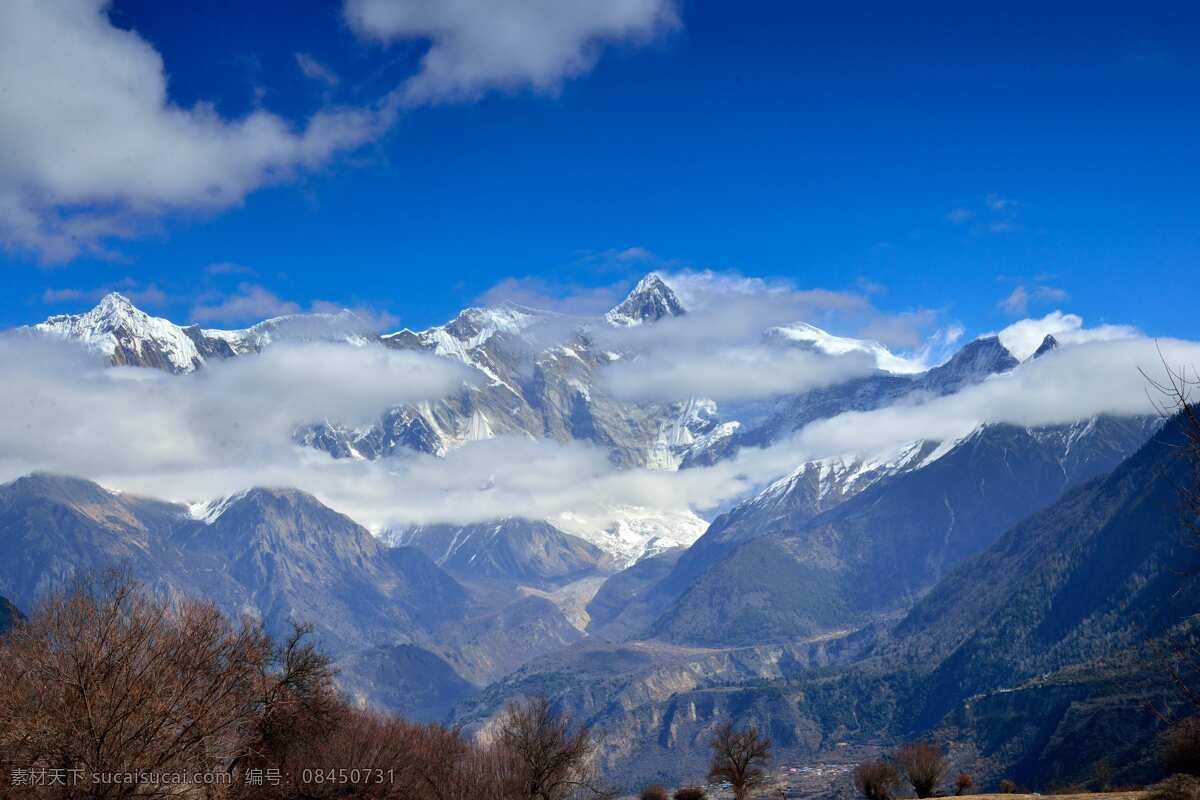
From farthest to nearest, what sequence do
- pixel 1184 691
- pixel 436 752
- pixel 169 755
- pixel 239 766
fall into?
pixel 436 752 → pixel 239 766 → pixel 169 755 → pixel 1184 691

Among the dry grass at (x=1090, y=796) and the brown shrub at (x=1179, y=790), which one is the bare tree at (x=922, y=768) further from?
the brown shrub at (x=1179, y=790)

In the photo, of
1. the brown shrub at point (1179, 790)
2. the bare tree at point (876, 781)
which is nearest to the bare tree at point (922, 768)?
the bare tree at point (876, 781)

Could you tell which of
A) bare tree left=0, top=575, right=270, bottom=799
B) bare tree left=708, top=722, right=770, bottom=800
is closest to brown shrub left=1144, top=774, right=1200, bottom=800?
bare tree left=0, top=575, right=270, bottom=799

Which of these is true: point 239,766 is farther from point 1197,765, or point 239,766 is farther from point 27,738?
point 1197,765

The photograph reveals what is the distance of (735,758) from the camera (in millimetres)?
129625

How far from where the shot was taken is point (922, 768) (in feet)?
450

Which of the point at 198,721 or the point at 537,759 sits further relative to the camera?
the point at 537,759

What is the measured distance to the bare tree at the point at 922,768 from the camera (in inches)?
5182

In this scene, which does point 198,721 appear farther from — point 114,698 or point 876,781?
point 876,781

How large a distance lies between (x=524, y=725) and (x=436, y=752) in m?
14.2

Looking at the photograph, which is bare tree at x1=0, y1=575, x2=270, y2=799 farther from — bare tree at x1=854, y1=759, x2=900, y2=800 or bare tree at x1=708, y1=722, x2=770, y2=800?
bare tree at x1=854, y1=759, x2=900, y2=800

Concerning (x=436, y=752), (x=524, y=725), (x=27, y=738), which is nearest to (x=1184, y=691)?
(x=27, y=738)

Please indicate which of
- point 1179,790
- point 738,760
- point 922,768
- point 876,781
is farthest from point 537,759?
point 922,768

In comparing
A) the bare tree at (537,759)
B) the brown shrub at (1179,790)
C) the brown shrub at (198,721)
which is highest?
the brown shrub at (198,721)
